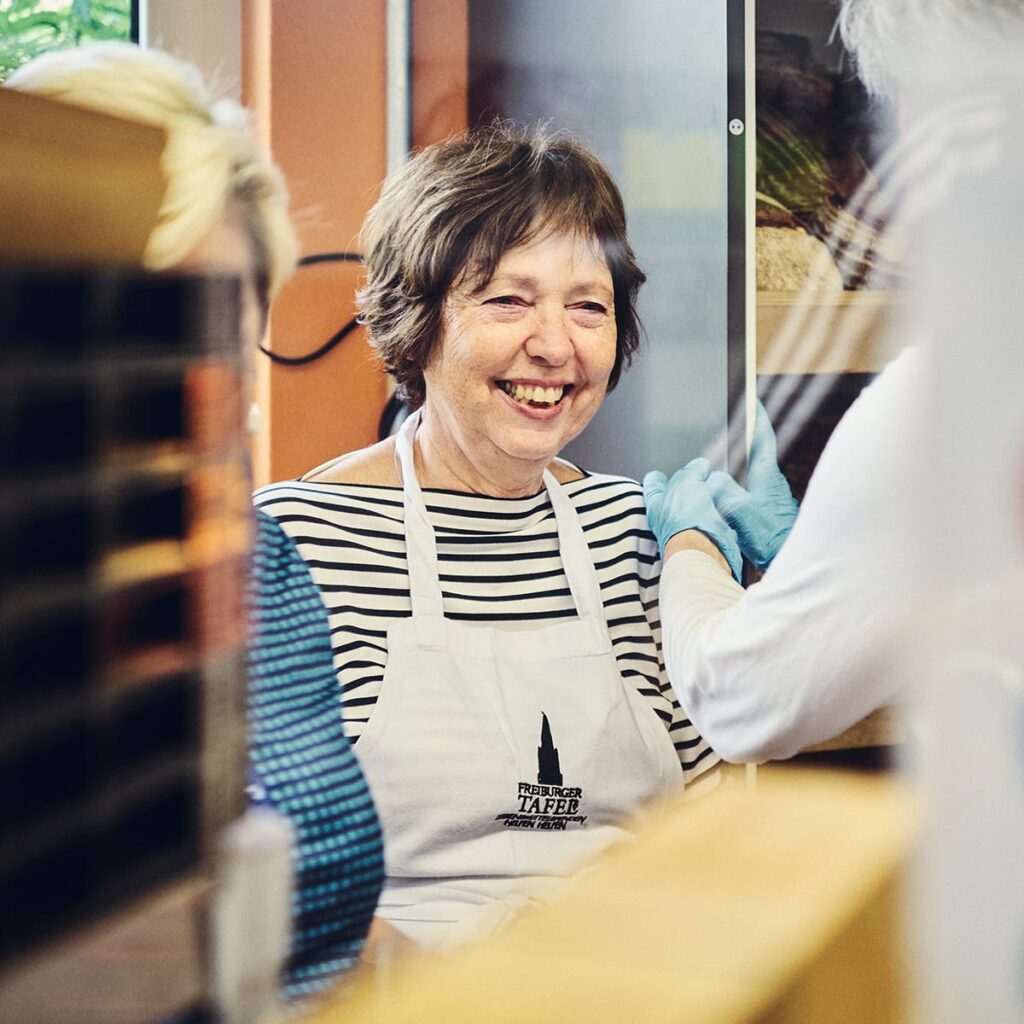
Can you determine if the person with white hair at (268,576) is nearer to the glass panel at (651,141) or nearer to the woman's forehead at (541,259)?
the woman's forehead at (541,259)

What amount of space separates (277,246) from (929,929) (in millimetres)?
469

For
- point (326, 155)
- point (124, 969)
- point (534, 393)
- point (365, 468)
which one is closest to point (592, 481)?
point (534, 393)

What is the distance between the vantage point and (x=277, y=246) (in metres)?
0.63

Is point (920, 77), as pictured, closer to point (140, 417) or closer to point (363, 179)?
point (140, 417)

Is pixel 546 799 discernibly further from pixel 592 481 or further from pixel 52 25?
pixel 52 25

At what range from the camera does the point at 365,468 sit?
0.79m

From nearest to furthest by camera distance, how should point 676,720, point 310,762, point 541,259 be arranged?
point 310,762
point 541,259
point 676,720

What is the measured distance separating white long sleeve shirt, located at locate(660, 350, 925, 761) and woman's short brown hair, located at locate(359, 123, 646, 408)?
0.83 ft

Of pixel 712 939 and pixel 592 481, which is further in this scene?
pixel 592 481

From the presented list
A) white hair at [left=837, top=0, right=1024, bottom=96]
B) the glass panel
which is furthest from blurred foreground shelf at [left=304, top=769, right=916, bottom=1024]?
white hair at [left=837, top=0, right=1024, bottom=96]

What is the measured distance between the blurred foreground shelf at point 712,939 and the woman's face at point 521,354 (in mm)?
440

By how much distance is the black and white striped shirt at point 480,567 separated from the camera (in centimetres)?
73

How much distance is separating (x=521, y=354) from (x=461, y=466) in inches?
3.4

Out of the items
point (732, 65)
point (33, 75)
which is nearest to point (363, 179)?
point (33, 75)
